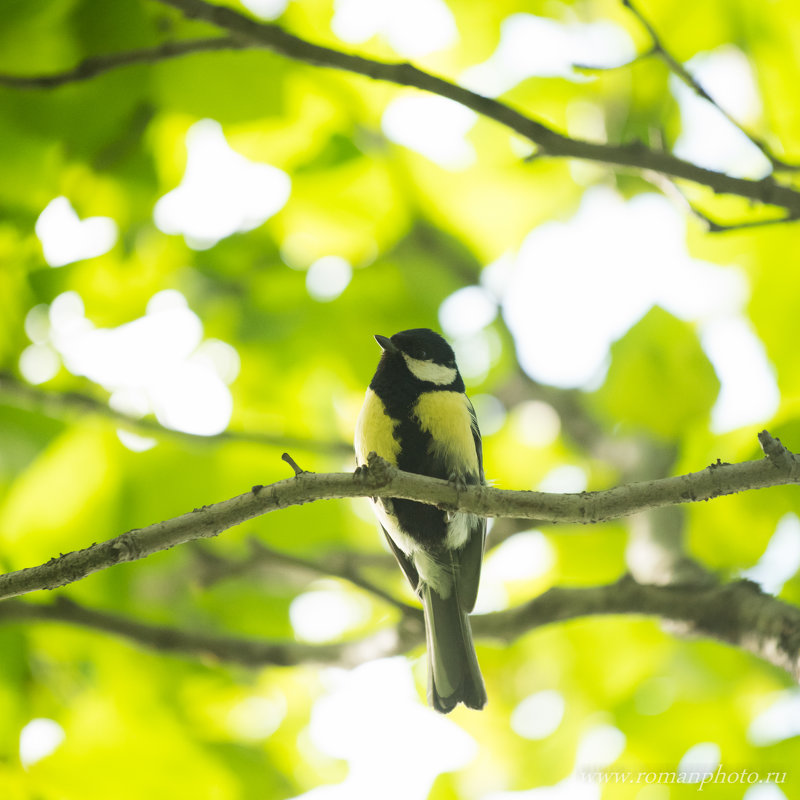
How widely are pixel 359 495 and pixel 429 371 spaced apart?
1.44 metres

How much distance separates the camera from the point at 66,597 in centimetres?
291

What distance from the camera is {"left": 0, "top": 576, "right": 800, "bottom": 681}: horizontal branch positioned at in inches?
96.3

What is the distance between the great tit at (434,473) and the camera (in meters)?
3.06

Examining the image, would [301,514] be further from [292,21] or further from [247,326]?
[292,21]

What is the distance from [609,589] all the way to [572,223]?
7.43 ft

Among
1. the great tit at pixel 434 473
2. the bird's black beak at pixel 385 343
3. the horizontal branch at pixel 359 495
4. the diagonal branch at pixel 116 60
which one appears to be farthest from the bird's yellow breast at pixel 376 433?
the diagonal branch at pixel 116 60

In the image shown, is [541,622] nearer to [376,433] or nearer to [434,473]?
[434,473]

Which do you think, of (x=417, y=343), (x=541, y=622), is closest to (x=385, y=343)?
(x=417, y=343)

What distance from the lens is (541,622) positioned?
2.95m

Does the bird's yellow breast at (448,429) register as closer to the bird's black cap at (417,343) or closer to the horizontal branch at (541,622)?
the bird's black cap at (417,343)

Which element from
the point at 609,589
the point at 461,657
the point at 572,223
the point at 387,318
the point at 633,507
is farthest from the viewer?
the point at 572,223

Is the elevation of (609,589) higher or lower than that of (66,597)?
lower

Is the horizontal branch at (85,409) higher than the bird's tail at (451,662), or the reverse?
the horizontal branch at (85,409)

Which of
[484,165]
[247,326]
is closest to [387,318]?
[247,326]
